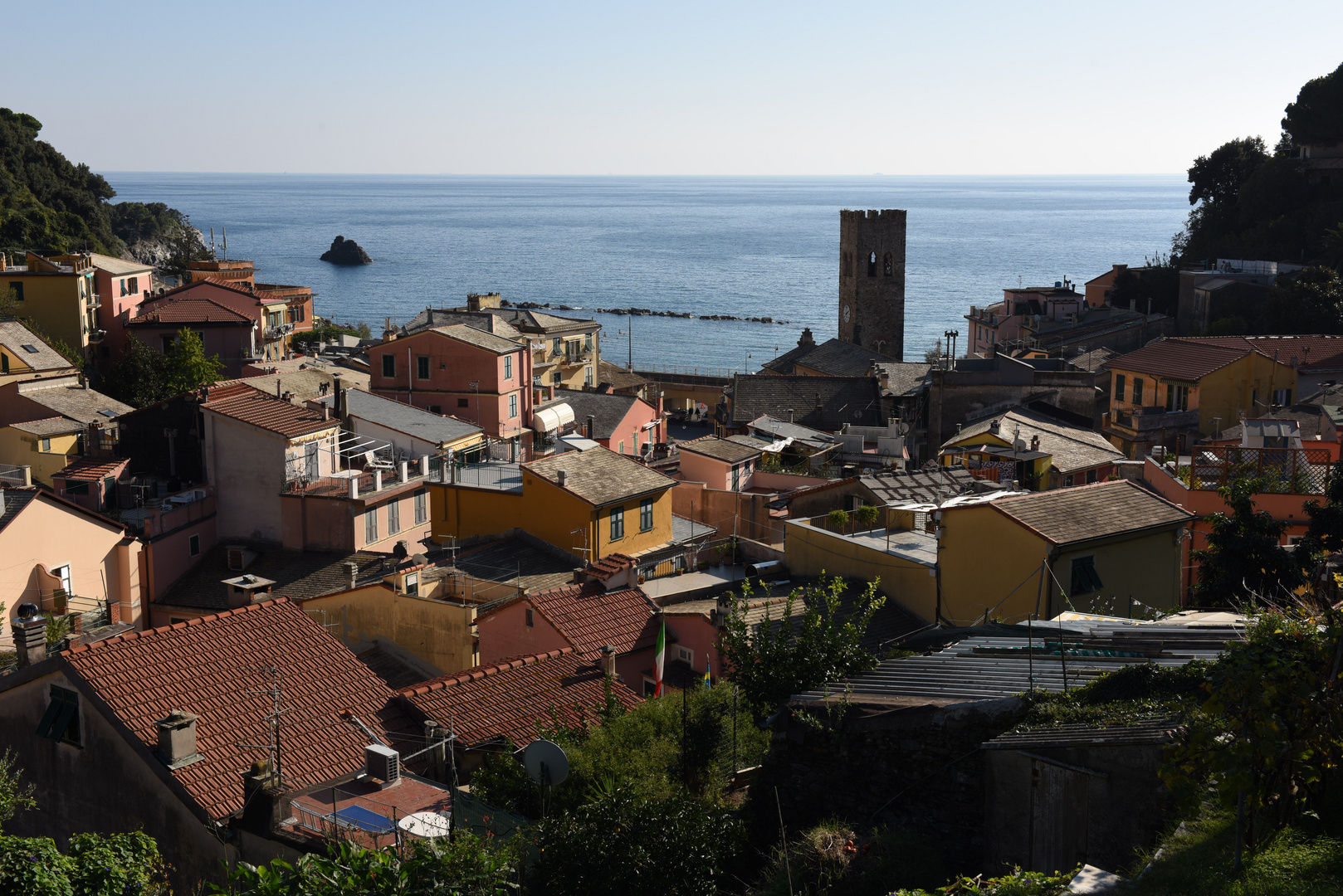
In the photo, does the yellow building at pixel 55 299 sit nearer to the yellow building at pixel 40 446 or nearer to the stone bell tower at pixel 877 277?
the yellow building at pixel 40 446

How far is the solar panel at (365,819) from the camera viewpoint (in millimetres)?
9375

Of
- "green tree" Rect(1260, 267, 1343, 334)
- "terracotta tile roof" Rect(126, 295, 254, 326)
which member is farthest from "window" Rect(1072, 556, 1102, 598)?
"green tree" Rect(1260, 267, 1343, 334)

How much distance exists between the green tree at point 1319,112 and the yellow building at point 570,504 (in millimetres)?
52521

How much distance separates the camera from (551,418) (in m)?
35.9

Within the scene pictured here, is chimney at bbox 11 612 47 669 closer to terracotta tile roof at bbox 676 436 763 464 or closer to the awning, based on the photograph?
terracotta tile roof at bbox 676 436 763 464

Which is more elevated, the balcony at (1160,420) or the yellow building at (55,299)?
the yellow building at (55,299)

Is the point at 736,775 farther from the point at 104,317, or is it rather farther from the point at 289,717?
→ the point at 104,317

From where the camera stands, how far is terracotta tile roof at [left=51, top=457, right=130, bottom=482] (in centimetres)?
2223

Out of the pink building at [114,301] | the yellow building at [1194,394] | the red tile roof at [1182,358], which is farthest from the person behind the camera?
the pink building at [114,301]

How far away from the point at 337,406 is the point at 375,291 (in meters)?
116

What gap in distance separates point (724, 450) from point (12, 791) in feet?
68.1

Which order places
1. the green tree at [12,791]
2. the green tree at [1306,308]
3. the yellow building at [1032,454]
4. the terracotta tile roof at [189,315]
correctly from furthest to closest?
1. the green tree at [1306,308]
2. the terracotta tile roof at [189,315]
3. the yellow building at [1032,454]
4. the green tree at [12,791]

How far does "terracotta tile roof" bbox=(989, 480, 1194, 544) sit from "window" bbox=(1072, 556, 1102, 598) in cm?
29

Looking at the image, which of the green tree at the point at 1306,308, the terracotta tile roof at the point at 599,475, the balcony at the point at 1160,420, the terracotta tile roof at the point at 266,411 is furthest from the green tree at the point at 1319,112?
the terracotta tile roof at the point at 266,411
